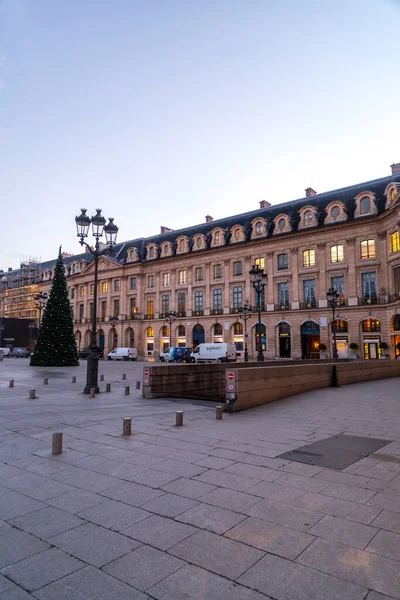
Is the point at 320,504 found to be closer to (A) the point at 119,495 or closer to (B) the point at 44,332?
(A) the point at 119,495

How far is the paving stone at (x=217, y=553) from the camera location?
11.4ft

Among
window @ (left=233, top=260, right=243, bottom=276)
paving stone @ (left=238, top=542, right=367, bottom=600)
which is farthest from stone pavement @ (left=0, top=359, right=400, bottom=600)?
window @ (left=233, top=260, right=243, bottom=276)

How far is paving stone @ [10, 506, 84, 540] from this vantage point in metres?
4.17

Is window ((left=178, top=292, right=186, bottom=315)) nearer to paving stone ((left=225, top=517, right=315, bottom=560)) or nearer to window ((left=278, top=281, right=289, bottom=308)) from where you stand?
window ((left=278, top=281, right=289, bottom=308))

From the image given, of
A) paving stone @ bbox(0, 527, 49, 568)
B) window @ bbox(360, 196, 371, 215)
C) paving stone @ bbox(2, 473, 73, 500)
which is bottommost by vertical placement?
paving stone @ bbox(0, 527, 49, 568)

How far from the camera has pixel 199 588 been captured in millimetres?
3172

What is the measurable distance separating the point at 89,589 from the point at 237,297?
50.5m

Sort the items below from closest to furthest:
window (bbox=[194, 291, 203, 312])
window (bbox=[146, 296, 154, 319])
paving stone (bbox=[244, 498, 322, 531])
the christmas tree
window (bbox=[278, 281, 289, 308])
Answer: paving stone (bbox=[244, 498, 322, 531]) → the christmas tree → window (bbox=[278, 281, 289, 308]) → window (bbox=[194, 291, 203, 312]) → window (bbox=[146, 296, 154, 319])

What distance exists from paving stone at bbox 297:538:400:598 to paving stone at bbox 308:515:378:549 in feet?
0.40

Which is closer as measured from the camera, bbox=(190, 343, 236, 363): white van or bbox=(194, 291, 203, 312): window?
bbox=(190, 343, 236, 363): white van

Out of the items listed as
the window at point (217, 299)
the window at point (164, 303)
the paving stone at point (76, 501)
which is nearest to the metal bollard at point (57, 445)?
the paving stone at point (76, 501)

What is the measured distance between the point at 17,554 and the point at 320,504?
128 inches

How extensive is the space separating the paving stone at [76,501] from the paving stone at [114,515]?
114mm

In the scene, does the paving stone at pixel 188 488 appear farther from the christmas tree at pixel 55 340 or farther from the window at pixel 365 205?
the window at pixel 365 205
